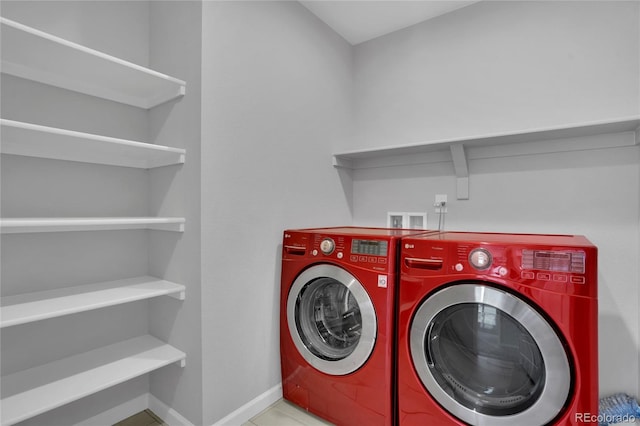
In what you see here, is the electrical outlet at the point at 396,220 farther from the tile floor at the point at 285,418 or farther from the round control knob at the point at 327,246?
the tile floor at the point at 285,418

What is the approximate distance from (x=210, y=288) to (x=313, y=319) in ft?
1.99

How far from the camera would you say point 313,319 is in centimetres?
178

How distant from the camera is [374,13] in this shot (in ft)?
7.27

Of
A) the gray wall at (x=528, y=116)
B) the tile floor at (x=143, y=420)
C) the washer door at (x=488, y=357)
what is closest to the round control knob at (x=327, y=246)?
the washer door at (x=488, y=357)

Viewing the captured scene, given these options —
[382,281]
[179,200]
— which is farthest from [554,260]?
[179,200]

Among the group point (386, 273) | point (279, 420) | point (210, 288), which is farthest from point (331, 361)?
point (210, 288)

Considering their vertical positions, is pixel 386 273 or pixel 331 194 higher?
pixel 331 194

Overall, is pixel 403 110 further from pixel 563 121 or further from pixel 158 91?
pixel 158 91

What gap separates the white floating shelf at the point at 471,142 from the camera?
1.54 meters

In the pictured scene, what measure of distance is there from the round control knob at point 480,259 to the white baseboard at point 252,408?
1371mm

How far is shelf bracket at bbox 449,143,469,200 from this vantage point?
1.98 m

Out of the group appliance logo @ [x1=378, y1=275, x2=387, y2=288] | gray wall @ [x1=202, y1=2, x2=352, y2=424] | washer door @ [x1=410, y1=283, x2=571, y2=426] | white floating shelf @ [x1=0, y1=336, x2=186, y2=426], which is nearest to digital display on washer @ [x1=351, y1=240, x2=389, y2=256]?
appliance logo @ [x1=378, y1=275, x2=387, y2=288]

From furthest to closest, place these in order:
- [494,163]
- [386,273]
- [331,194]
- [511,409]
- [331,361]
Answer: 1. [331,194]
2. [494,163]
3. [331,361]
4. [386,273]
5. [511,409]

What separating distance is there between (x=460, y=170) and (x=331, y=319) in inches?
50.4
